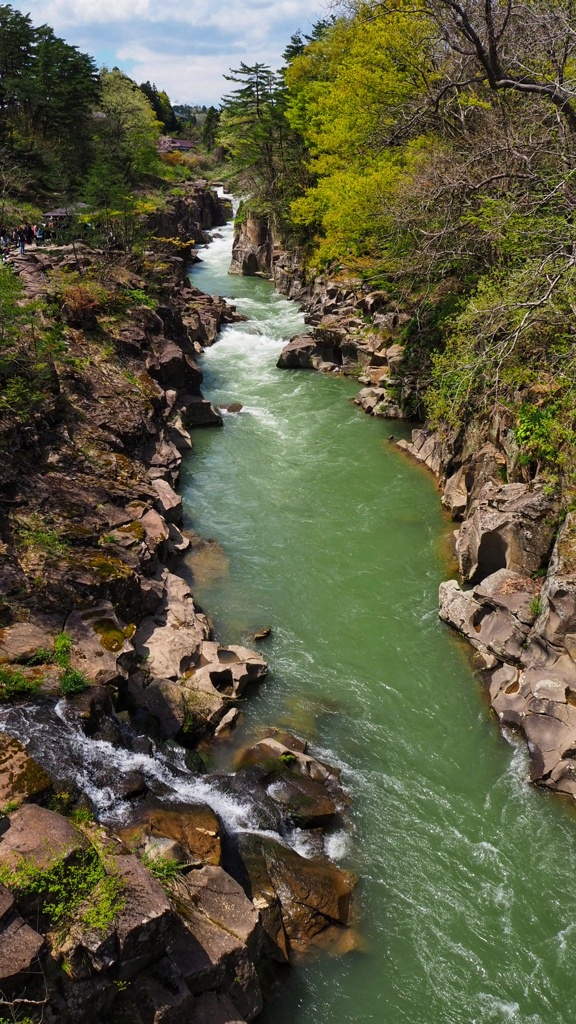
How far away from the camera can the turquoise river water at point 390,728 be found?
8.95 metres

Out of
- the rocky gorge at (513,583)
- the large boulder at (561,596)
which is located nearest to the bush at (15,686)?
the rocky gorge at (513,583)

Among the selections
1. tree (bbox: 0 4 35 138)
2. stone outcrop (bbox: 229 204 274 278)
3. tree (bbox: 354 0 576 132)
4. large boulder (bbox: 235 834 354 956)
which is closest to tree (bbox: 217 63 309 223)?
stone outcrop (bbox: 229 204 274 278)

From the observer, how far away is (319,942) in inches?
364

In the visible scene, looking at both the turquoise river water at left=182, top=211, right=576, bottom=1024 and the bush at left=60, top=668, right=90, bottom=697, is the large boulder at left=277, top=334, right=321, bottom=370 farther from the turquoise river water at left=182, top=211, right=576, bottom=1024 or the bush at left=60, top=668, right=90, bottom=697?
the bush at left=60, top=668, right=90, bottom=697

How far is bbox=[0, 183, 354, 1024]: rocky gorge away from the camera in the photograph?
693 centimetres

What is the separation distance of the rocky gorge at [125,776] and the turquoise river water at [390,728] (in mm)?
773

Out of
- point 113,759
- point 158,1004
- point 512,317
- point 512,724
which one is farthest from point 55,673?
point 512,317

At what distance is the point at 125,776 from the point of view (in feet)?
32.2

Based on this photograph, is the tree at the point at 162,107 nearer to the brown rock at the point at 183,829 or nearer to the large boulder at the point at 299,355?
the large boulder at the point at 299,355

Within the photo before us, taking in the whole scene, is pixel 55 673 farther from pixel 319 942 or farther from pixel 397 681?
pixel 397 681

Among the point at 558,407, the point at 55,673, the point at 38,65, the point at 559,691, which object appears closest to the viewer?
the point at 55,673

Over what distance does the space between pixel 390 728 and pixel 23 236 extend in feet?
99.2

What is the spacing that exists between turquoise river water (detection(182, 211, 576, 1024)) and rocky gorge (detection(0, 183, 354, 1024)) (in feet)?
2.54

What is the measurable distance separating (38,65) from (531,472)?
147 ft
